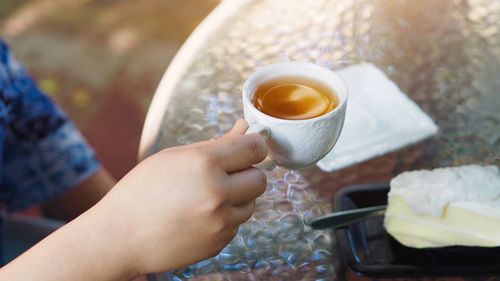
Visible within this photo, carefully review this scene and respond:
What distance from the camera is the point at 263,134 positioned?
667mm

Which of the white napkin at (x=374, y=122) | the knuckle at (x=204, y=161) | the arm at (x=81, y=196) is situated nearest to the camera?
the knuckle at (x=204, y=161)

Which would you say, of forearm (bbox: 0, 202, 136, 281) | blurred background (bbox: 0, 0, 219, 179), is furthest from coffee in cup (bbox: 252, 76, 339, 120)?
blurred background (bbox: 0, 0, 219, 179)

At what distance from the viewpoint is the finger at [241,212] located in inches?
25.6

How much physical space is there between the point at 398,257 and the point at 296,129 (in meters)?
0.24

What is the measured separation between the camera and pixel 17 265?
69cm

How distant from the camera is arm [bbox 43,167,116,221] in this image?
1.20 metres

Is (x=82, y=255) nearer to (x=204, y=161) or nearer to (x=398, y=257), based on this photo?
(x=204, y=161)

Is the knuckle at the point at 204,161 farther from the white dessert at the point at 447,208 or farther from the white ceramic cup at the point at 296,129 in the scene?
the white dessert at the point at 447,208

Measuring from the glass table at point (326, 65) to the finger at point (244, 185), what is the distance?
0.62 feet

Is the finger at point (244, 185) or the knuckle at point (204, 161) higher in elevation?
the knuckle at point (204, 161)

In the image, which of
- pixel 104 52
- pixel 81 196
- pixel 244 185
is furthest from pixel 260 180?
pixel 104 52

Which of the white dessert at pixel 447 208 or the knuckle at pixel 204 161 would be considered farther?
the white dessert at pixel 447 208

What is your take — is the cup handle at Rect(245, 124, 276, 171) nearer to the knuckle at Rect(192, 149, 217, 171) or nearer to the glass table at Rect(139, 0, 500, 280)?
the knuckle at Rect(192, 149, 217, 171)

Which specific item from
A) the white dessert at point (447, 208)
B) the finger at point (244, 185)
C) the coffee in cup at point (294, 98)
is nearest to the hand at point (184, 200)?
the finger at point (244, 185)
